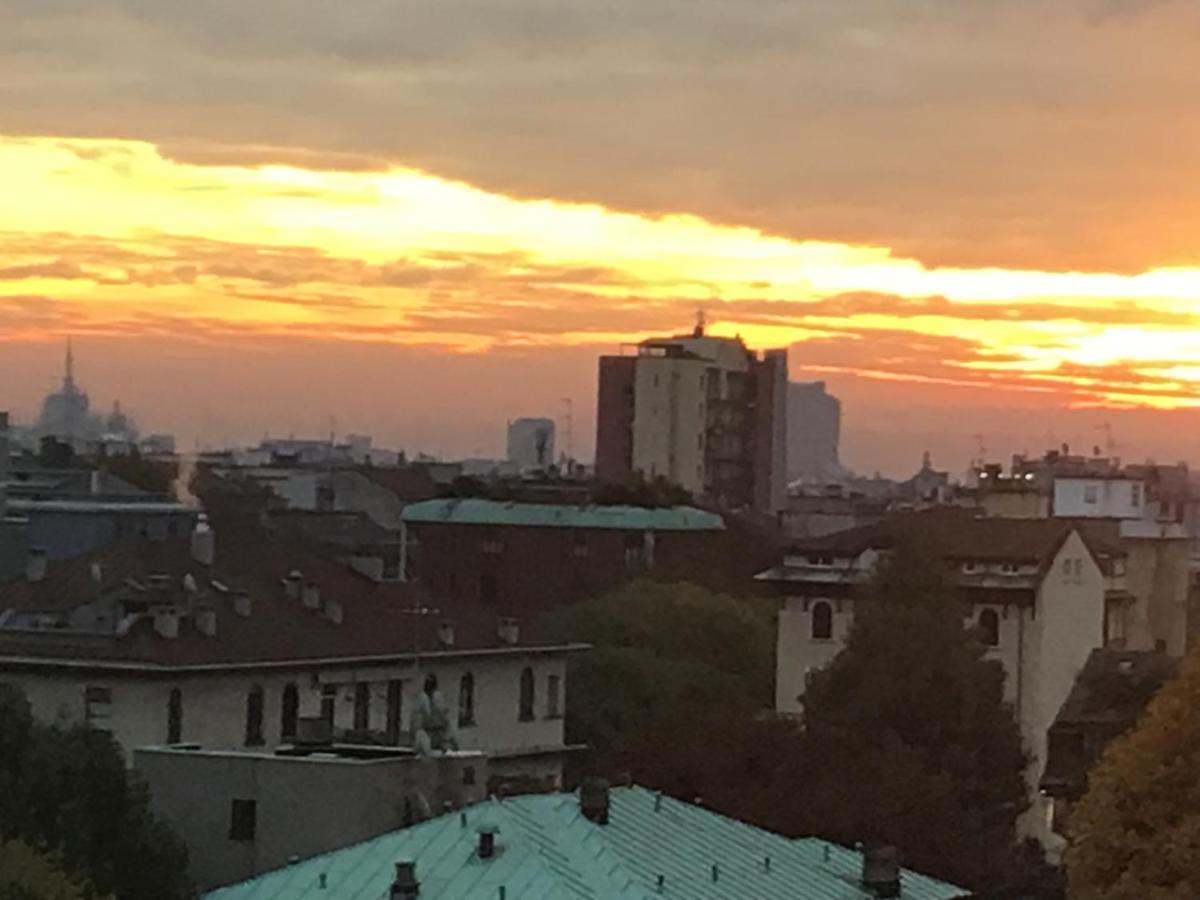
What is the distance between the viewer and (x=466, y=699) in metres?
73.8

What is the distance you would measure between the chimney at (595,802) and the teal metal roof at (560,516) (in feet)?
271

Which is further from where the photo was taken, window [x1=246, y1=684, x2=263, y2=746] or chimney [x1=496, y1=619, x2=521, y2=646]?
chimney [x1=496, y1=619, x2=521, y2=646]

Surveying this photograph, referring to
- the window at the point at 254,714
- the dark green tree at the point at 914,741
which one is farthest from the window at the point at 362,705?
the dark green tree at the point at 914,741

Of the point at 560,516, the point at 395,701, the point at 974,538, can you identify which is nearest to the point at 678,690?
the point at 974,538

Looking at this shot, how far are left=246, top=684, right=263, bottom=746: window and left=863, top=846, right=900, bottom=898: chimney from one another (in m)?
24.2

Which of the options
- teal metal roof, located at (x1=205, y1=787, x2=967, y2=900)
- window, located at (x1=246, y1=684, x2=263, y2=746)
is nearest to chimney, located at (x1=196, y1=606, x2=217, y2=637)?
window, located at (x1=246, y1=684, x2=263, y2=746)

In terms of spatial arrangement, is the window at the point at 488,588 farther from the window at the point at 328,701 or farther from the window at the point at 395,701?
the window at the point at 328,701

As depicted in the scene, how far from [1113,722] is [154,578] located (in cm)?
2220

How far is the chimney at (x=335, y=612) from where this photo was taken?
238ft

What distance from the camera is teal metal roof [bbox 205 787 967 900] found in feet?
134

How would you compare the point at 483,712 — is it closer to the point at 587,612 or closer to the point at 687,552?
the point at 587,612

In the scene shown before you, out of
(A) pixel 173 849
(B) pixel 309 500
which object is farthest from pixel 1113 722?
(B) pixel 309 500

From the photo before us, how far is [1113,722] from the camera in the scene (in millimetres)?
75125

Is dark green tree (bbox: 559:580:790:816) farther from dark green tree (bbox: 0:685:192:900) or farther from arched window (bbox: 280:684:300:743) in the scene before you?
dark green tree (bbox: 0:685:192:900)
